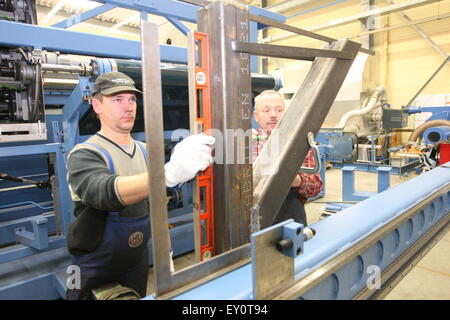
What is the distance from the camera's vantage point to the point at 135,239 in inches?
57.2

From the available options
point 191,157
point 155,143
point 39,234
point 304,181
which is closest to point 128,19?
point 39,234

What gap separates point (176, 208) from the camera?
2994mm

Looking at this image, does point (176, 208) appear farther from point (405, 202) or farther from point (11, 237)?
point (405, 202)

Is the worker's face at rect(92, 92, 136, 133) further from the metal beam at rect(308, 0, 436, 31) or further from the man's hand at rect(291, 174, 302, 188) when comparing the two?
the metal beam at rect(308, 0, 436, 31)

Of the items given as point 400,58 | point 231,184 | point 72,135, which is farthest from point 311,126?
point 400,58

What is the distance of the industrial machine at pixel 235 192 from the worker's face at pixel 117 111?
27 centimetres

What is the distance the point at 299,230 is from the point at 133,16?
10185 millimetres

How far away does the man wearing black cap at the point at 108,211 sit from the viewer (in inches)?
→ 48.6

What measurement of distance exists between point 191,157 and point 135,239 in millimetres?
788

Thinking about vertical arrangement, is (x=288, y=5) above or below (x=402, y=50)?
above

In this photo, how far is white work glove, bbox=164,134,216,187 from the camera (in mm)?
862

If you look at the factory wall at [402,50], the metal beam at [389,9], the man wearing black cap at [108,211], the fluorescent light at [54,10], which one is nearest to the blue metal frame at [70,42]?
the man wearing black cap at [108,211]

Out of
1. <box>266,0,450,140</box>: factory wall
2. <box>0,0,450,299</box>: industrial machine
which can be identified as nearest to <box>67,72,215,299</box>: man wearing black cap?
<box>0,0,450,299</box>: industrial machine

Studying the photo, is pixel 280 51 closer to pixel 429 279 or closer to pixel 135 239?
pixel 135 239
